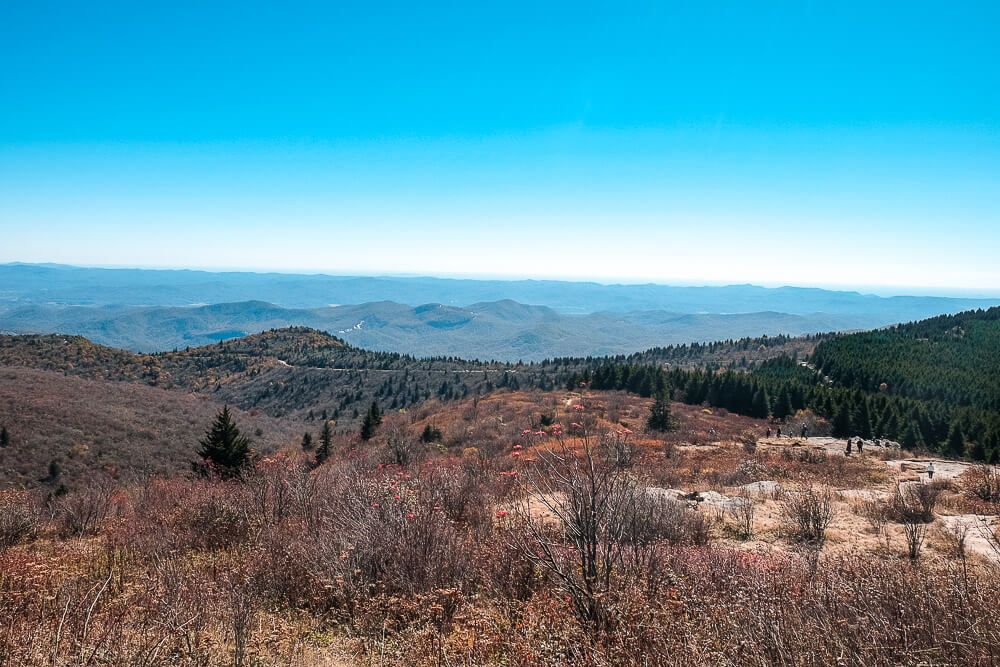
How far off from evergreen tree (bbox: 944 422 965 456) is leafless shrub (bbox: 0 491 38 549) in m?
52.1

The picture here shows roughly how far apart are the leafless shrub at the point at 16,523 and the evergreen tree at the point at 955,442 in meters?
52.1

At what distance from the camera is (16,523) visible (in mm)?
8391

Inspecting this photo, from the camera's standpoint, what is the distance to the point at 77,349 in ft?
293

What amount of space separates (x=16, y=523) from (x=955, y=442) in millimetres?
55727

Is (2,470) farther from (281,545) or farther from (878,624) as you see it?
(878,624)

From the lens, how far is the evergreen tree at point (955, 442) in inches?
1444

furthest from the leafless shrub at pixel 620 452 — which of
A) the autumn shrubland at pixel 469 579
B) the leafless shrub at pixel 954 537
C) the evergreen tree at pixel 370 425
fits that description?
the evergreen tree at pixel 370 425

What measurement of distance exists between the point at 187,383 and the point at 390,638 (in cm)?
11287

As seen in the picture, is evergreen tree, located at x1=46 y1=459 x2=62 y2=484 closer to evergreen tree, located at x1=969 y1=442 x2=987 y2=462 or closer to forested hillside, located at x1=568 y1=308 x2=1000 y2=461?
forested hillside, located at x1=568 y1=308 x2=1000 y2=461

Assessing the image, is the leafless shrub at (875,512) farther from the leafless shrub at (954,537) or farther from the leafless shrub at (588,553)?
the leafless shrub at (588,553)

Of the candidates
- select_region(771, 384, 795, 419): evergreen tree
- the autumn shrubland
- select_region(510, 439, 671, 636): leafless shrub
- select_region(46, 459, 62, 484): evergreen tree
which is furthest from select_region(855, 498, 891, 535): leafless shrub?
select_region(46, 459, 62, 484): evergreen tree

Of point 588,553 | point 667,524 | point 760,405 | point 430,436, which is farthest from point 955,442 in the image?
point 588,553

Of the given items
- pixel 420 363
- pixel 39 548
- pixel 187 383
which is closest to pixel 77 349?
pixel 187 383

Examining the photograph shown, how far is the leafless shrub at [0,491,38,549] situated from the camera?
8.10m
